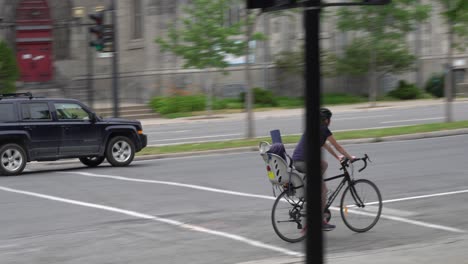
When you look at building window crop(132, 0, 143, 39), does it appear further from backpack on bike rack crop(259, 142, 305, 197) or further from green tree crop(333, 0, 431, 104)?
backpack on bike rack crop(259, 142, 305, 197)

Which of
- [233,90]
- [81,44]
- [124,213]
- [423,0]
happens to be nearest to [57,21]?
[81,44]

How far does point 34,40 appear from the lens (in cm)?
4391

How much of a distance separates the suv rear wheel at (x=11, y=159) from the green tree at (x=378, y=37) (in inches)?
809

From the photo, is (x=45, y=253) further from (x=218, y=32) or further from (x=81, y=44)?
(x=81, y=44)

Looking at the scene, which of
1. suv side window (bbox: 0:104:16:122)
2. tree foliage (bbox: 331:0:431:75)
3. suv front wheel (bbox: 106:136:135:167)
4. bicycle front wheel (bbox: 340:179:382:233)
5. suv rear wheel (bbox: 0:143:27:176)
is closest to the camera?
bicycle front wheel (bbox: 340:179:382:233)

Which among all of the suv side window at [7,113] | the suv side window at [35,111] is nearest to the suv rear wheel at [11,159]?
the suv side window at [7,113]

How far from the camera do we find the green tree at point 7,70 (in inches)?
1539

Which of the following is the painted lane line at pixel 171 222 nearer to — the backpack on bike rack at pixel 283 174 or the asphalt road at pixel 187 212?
the asphalt road at pixel 187 212

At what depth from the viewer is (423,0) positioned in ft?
157

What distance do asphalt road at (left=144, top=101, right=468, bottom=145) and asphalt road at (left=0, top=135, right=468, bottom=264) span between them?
9201 millimetres

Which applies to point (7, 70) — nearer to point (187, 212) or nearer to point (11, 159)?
point (11, 159)

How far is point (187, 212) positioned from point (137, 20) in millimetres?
37336

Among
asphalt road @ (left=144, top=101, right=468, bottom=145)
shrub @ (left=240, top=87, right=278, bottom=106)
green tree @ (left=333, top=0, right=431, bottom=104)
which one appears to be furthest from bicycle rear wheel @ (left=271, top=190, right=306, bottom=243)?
shrub @ (left=240, top=87, right=278, bottom=106)

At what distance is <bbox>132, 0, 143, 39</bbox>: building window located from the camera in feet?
159
